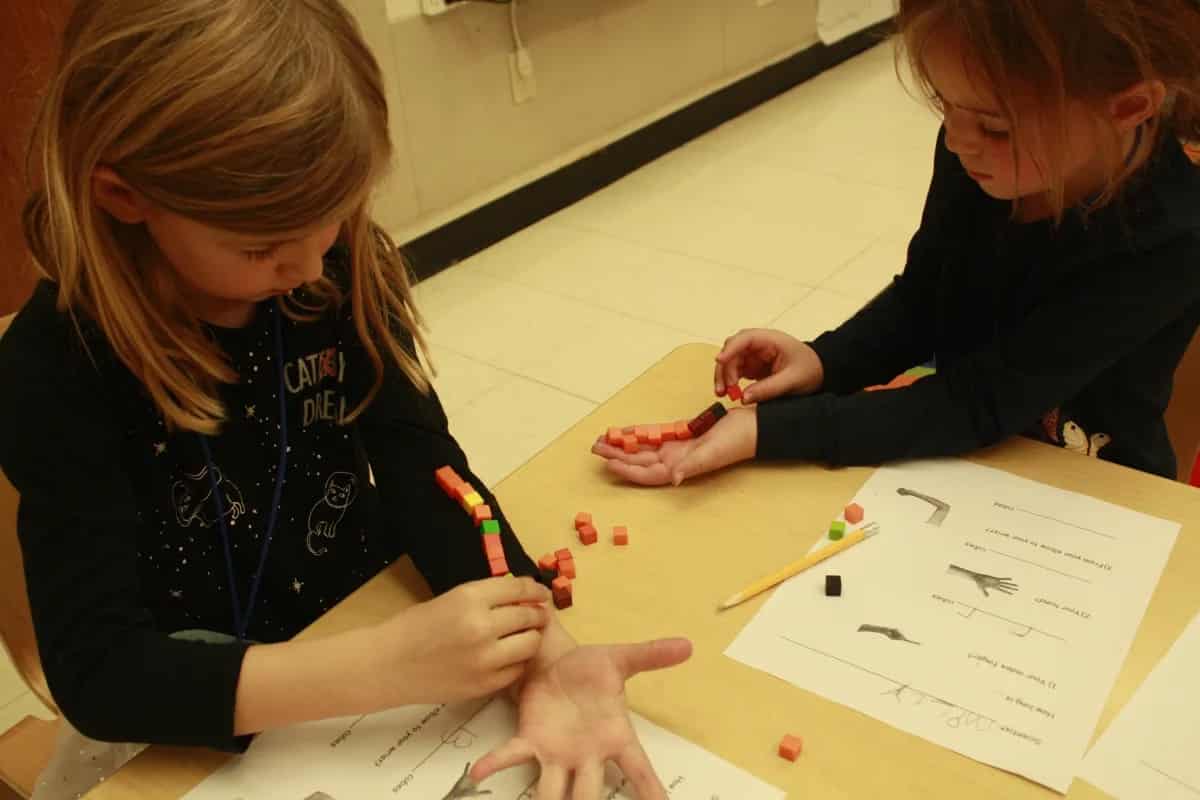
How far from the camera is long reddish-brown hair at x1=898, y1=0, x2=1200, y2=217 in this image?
82cm

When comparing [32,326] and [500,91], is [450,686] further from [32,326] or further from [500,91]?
[500,91]

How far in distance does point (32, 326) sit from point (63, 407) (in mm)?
69

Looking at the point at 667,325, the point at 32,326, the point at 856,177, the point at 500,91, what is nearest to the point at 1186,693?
the point at 32,326

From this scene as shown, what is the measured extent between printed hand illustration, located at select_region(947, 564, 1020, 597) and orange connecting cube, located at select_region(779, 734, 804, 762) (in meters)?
0.21

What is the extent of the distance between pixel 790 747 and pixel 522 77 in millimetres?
2568

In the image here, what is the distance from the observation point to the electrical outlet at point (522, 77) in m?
2.90

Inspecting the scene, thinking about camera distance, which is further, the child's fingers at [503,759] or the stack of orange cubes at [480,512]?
the stack of orange cubes at [480,512]

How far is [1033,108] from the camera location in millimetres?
866

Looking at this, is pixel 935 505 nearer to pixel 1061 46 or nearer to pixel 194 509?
pixel 1061 46

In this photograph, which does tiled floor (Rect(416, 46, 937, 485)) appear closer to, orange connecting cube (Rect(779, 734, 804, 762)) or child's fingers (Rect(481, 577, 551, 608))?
child's fingers (Rect(481, 577, 551, 608))

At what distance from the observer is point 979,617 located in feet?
2.52

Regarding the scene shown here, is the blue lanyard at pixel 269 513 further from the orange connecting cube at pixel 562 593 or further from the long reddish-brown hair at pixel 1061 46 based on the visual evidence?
the long reddish-brown hair at pixel 1061 46

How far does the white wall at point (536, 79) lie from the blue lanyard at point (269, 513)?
1444mm

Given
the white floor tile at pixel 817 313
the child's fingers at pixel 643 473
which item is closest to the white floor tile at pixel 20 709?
the child's fingers at pixel 643 473
